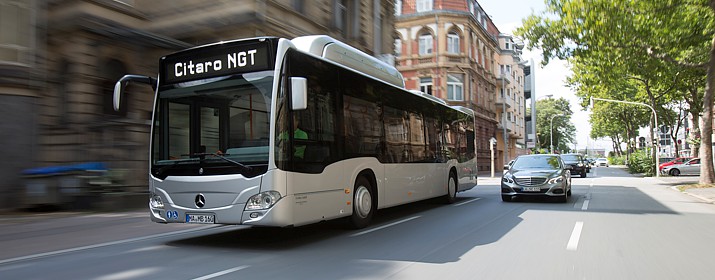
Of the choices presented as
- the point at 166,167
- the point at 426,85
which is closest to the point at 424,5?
the point at 426,85

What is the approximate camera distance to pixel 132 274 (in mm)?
5598

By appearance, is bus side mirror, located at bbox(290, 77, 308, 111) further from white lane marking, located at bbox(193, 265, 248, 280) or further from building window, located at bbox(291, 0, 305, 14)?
building window, located at bbox(291, 0, 305, 14)

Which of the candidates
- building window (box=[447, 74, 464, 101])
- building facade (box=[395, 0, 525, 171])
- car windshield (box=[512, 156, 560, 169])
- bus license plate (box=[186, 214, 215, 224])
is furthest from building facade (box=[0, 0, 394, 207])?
building window (box=[447, 74, 464, 101])

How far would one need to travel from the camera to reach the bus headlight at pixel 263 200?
21.9 feet

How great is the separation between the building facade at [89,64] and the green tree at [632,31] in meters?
10.6

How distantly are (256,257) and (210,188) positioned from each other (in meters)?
1.18

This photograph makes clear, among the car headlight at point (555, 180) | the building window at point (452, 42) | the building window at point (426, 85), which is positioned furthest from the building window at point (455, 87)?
the car headlight at point (555, 180)

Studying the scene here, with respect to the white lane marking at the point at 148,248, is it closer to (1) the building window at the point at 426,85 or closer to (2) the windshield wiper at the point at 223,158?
(2) the windshield wiper at the point at 223,158

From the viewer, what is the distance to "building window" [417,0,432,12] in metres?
43.2

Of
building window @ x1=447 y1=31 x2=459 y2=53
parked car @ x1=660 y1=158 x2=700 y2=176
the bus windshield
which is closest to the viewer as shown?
the bus windshield

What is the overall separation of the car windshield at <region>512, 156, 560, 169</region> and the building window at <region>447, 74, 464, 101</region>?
27964 mm

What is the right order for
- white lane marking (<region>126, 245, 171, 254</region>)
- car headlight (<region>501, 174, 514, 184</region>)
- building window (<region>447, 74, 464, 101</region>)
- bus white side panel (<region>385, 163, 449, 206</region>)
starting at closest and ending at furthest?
white lane marking (<region>126, 245, 171, 254</region>) → bus white side panel (<region>385, 163, 449, 206</region>) → car headlight (<region>501, 174, 514, 184</region>) → building window (<region>447, 74, 464, 101</region>)

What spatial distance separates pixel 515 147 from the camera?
65.2 metres

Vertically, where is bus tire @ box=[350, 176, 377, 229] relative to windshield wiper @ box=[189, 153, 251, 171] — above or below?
below
